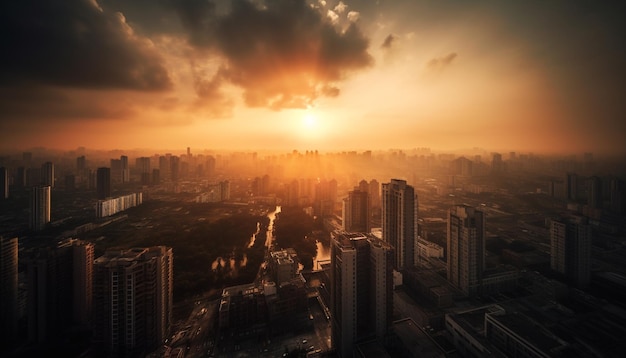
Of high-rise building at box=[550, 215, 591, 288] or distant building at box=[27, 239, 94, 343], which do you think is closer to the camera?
distant building at box=[27, 239, 94, 343]

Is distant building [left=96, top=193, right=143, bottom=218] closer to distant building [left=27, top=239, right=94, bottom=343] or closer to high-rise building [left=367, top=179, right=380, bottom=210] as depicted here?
distant building [left=27, top=239, right=94, bottom=343]

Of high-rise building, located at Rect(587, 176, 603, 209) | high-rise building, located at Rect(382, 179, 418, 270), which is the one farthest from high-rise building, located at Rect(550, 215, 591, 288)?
high-rise building, located at Rect(587, 176, 603, 209)

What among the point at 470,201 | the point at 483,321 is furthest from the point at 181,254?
the point at 470,201

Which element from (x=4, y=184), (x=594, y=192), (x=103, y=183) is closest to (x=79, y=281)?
(x=4, y=184)

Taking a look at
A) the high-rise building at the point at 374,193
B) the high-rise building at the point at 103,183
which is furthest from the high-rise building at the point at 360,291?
the high-rise building at the point at 103,183

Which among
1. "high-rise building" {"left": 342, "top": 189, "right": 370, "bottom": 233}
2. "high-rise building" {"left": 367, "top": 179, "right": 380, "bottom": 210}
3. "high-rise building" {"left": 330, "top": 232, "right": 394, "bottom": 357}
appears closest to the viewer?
"high-rise building" {"left": 330, "top": 232, "right": 394, "bottom": 357}

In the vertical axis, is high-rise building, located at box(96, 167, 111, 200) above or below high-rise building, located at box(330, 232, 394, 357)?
above

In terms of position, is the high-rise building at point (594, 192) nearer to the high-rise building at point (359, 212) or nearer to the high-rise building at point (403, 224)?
the high-rise building at point (403, 224)
